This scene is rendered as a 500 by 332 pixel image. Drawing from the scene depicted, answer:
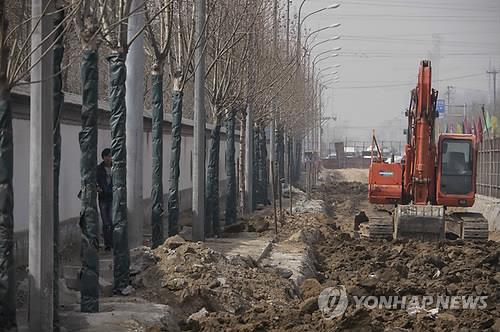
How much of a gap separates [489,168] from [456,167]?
49.3 feet

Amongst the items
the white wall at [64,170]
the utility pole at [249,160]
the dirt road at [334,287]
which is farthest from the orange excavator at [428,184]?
the white wall at [64,170]

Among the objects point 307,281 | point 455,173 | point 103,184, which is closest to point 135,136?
point 103,184

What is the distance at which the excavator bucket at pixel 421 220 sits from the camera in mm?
23219

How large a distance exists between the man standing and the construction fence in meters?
21.8

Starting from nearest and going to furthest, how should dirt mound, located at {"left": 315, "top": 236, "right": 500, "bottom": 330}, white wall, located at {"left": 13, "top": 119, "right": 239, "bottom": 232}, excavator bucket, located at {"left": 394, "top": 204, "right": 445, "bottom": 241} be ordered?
1. dirt mound, located at {"left": 315, "top": 236, "right": 500, "bottom": 330}
2. white wall, located at {"left": 13, "top": 119, "right": 239, "bottom": 232}
3. excavator bucket, located at {"left": 394, "top": 204, "right": 445, "bottom": 241}

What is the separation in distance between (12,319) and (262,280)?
6.40 meters

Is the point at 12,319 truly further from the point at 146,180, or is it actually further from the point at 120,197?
the point at 146,180

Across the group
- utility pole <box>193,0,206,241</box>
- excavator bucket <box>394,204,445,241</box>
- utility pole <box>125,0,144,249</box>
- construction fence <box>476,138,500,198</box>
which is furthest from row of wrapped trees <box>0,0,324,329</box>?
construction fence <box>476,138,500,198</box>

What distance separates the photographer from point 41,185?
8.93 m

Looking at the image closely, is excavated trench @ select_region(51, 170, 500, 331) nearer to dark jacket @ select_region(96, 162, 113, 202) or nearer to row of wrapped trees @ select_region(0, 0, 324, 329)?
row of wrapped trees @ select_region(0, 0, 324, 329)

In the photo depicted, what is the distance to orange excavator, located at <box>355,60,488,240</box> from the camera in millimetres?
23344

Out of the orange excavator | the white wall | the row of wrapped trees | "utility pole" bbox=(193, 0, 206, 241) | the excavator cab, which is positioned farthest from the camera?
the excavator cab

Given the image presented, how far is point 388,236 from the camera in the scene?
2438 centimetres

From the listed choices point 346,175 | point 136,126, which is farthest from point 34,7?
point 346,175
